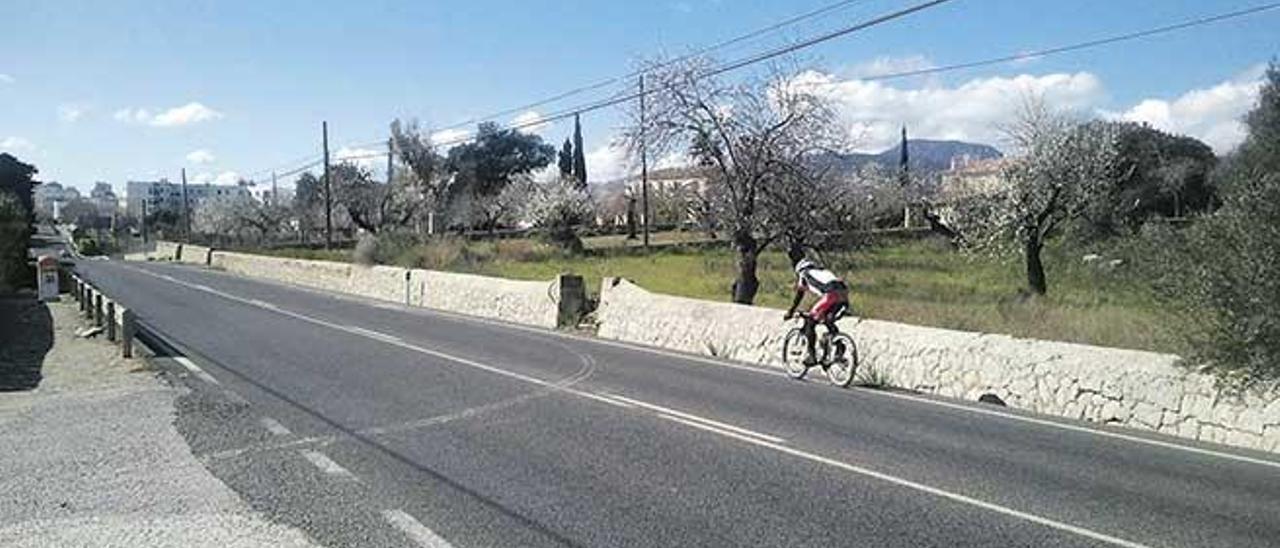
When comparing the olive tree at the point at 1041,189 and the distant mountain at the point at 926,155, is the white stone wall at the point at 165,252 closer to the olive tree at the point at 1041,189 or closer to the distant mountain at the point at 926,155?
the distant mountain at the point at 926,155

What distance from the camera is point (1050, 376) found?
11.9 m

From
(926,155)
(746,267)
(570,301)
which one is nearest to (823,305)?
(570,301)

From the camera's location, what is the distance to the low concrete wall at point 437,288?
26047 millimetres

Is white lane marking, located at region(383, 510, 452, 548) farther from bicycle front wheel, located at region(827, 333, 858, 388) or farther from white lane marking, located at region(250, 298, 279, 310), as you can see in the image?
white lane marking, located at region(250, 298, 279, 310)

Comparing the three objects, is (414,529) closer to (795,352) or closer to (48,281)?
(795,352)

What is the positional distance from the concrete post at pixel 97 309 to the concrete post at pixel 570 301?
10185mm

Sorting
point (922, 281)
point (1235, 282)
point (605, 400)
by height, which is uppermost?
point (1235, 282)

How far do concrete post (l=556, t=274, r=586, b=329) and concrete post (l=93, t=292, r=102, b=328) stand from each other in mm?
10185

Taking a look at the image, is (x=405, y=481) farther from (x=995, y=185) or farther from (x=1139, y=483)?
(x=995, y=185)

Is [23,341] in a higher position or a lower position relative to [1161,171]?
lower

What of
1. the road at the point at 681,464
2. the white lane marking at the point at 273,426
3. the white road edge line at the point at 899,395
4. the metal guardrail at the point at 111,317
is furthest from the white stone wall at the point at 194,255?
the white lane marking at the point at 273,426

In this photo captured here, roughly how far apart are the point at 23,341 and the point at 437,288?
11.8 meters

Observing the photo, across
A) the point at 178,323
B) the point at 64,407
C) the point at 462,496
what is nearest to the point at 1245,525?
the point at 462,496

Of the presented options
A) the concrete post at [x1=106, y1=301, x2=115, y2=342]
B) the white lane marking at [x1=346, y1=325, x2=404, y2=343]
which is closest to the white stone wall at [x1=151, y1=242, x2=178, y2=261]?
the concrete post at [x1=106, y1=301, x2=115, y2=342]
